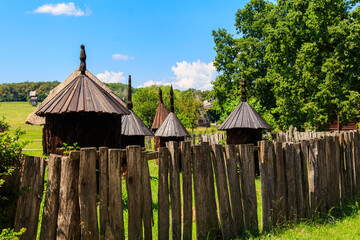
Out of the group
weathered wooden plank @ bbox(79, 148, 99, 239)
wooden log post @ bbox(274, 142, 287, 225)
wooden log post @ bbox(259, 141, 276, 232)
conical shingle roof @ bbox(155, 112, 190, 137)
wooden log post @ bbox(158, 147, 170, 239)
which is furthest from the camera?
conical shingle roof @ bbox(155, 112, 190, 137)

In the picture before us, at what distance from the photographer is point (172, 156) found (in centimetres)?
432

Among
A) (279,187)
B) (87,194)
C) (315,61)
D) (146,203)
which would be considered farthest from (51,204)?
(315,61)

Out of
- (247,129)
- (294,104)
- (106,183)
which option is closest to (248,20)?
(294,104)

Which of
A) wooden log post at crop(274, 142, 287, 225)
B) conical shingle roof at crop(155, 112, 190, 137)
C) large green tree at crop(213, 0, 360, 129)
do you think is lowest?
wooden log post at crop(274, 142, 287, 225)

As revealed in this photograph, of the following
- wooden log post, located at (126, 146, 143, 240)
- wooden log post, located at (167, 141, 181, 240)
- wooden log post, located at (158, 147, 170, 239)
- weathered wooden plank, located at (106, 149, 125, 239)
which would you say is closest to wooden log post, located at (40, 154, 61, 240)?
weathered wooden plank, located at (106, 149, 125, 239)

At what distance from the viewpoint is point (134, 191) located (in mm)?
3992

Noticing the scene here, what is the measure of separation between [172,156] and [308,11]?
23103 mm

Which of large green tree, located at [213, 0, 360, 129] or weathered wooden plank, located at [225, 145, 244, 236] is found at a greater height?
large green tree, located at [213, 0, 360, 129]

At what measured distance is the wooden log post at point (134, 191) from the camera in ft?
13.0

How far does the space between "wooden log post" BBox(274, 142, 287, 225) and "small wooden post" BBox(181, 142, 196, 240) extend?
1850 mm

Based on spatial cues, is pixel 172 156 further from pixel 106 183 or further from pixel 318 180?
pixel 318 180

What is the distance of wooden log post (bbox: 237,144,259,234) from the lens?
505 cm

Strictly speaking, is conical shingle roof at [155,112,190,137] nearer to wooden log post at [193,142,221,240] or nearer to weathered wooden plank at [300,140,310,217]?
weathered wooden plank at [300,140,310,217]

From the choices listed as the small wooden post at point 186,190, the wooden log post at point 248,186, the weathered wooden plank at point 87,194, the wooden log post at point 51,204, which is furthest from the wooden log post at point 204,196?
the wooden log post at point 51,204
